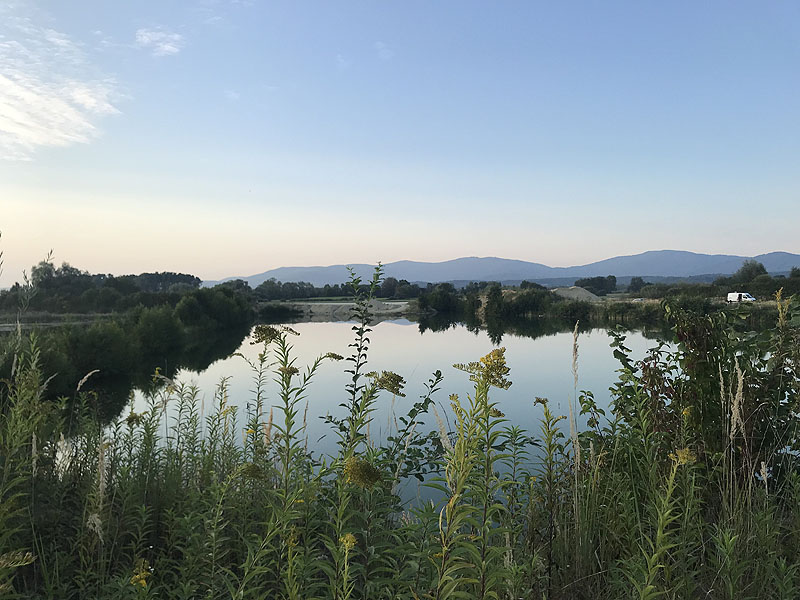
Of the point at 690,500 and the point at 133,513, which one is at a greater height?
the point at 690,500

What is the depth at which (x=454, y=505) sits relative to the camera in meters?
1.70

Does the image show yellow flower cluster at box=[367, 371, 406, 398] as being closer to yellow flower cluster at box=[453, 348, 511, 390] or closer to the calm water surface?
yellow flower cluster at box=[453, 348, 511, 390]

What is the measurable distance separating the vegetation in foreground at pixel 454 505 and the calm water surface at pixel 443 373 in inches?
38.1

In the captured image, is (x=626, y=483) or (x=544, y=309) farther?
(x=544, y=309)

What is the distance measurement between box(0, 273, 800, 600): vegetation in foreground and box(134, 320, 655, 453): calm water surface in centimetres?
97

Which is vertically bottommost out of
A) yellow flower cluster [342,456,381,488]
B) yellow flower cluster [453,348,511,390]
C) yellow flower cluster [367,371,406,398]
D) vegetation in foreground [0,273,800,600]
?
vegetation in foreground [0,273,800,600]

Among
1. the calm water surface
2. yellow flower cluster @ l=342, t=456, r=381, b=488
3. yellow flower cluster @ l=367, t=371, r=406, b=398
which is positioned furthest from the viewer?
the calm water surface

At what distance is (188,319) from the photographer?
149 ft

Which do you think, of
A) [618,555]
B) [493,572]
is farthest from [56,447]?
[618,555]

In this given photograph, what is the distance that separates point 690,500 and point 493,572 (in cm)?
170

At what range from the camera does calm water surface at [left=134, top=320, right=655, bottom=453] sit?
13.0 metres

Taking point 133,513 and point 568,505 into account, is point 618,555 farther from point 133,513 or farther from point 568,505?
point 133,513

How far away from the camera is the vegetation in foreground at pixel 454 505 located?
1950 mm

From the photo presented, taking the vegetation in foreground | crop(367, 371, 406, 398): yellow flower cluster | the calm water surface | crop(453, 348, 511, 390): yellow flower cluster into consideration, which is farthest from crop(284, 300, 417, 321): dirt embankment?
crop(453, 348, 511, 390): yellow flower cluster
